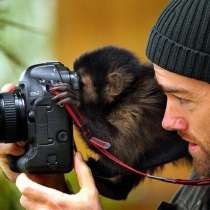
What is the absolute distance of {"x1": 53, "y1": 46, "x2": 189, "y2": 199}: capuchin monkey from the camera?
6.11 feet

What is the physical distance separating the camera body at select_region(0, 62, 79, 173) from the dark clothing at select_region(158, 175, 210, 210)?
30 cm

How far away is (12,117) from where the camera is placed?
1545 mm

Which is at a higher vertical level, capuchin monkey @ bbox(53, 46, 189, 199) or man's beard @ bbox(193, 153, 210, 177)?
man's beard @ bbox(193, 153, 210, 177)

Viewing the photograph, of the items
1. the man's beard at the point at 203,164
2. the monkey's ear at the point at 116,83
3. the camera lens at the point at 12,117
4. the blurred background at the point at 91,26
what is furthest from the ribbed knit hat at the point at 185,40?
the blurred background at the point at 91,26

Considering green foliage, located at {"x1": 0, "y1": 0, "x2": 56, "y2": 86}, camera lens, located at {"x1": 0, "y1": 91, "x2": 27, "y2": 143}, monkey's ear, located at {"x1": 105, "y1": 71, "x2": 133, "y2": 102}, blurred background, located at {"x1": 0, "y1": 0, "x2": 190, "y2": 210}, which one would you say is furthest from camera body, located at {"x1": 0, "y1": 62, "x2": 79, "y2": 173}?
blurred background, located at {"x1": 0, "y1": 0, "x2": 190, "y2": 210}

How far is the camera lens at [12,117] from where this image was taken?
1.54 meters

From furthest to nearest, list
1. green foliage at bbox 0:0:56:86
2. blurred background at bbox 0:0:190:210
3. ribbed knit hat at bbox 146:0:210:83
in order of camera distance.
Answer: blurred background at bbox 0:0:190:210, green foliage at bbox 0:0:56:86, ribbed knit hat at bbox 146:0:210:83

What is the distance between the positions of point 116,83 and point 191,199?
414 millimetres

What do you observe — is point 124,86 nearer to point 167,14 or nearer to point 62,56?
point 167,14

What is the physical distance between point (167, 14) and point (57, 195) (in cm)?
44

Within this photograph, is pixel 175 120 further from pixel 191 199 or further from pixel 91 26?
pixel 91 26

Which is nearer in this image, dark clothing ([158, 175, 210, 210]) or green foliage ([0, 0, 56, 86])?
dark clothing ([158, 175, 210, 210])

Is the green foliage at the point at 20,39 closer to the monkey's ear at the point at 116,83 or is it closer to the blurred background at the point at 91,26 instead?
the blurred background at the point at 91,26

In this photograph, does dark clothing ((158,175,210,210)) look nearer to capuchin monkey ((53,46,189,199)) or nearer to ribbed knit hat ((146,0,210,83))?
capuchin monkey ((53,46,189,199))
